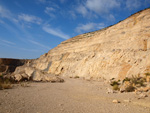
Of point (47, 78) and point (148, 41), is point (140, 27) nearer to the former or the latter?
point (148, 41)

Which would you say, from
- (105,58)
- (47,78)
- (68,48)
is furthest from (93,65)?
(68,48)

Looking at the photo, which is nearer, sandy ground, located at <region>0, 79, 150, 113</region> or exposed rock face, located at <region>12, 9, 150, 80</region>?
sandy ground, located at <region>0, 79, 150, 113</region>

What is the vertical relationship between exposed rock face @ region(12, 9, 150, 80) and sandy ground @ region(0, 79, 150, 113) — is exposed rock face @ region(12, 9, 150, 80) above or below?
above

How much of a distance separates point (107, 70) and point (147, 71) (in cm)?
478

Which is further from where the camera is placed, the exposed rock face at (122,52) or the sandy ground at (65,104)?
the exposed rock face at (122,52)

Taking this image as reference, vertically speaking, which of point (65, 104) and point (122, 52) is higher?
point (122, 52)

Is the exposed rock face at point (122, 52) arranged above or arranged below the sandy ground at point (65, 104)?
above

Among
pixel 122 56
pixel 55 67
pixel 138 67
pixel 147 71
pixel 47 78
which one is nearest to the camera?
pixel 147 71

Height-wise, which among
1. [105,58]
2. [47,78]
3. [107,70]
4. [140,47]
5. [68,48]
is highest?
[68,48]

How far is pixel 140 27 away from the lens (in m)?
14.7

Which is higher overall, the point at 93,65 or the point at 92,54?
the point at 92,54

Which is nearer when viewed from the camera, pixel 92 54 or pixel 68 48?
pixel 92 54

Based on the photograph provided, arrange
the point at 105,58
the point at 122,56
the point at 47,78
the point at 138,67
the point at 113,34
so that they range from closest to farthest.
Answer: the point at 138,67
the point at 47,78
the point at 122,56
the point at 105,58
the point at 113,34

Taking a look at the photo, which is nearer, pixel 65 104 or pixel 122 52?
pixel 65 104
